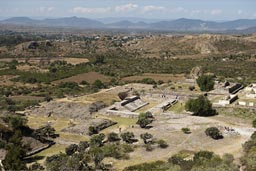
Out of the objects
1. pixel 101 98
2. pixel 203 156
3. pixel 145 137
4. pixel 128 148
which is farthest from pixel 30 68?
pixel 203 156

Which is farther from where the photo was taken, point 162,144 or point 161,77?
point 161,77

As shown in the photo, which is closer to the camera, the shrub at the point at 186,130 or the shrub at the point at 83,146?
the shrub at the point at 83,146

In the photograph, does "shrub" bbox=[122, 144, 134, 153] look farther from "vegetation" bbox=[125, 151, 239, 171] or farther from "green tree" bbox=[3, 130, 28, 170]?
"green tree" bbox=[3, 130, 28, 170]

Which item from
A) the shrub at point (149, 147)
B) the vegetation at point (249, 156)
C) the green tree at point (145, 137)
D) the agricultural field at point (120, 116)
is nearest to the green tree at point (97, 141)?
the agricultural field at point (120, 116)

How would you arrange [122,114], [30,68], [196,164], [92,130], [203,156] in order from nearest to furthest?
[196,164], [203,156], [92,130], [122,114], [30,68]

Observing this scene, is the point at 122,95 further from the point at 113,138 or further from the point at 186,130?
the point at 113,138

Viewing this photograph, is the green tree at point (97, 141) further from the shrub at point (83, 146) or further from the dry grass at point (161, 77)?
the dry grass at point (161, 77)

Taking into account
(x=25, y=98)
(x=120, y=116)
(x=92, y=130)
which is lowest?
(x=25, y=98)

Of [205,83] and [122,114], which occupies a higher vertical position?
[205,83]

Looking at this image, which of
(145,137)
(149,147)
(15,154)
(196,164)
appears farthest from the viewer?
(145,137)
